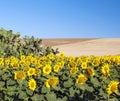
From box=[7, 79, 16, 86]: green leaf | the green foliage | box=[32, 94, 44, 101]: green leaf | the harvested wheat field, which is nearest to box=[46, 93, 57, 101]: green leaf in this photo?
box=[32, 94, 44, 101]: green leaf

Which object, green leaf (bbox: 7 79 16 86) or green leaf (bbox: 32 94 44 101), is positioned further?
green leaf (bbox: 7 79 16 86)

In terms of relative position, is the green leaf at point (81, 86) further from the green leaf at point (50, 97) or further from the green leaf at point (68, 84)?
the green leaf at point (50, 97)

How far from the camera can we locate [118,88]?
20.4 feet

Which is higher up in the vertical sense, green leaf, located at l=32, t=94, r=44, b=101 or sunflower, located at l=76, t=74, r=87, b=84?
sunflower, located at l=76, t=74, r=87, b=84

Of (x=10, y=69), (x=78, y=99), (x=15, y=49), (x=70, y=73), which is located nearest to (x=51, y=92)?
(x=78, y=99)

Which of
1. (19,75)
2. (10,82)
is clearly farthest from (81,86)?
(10,82)

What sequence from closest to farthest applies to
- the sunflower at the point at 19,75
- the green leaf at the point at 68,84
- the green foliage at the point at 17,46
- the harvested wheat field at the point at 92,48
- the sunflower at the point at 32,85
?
the sunflower at the point at 32,85
the green leaf at the point at 68,84
the sunflower at the point at 19,75
the green foliage at the point at 17,46
the harvested wheat field at the point at 92,48

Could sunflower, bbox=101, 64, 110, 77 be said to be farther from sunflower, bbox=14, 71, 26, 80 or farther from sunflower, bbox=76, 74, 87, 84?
sunflower, bbox=14, 71, 26, 80

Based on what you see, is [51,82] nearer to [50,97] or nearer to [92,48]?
[50,97]

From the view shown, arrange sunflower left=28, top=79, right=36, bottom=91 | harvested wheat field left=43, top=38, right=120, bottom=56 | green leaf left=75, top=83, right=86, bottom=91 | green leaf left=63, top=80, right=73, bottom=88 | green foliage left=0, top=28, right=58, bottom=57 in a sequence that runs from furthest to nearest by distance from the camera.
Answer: harvested wheat field left=43, top=38, right=120, bottom=56 → green foliage left=0, top=28, right=58, bottom=57 → green leaf left=63, top=80, right=73, bottom=88 → sunflower left=28, top=79, right=36, bottom=91 → green leaf left=75, top=83, right=86, bottom=91

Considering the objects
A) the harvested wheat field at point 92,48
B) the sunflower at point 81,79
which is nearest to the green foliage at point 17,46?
the sunflower at point 81,79

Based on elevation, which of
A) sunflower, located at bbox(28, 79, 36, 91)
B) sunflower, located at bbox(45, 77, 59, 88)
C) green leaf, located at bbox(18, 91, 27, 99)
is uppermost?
sunflower, located at bbox(45, 77, 59, 88)

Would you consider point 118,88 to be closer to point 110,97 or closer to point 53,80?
point 110,97

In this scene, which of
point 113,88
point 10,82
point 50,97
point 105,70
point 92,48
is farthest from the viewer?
point 92,48
